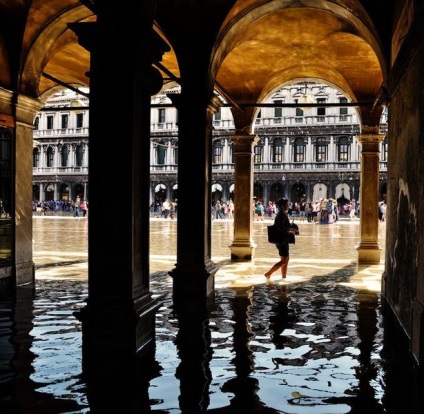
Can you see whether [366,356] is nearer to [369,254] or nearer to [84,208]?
[369,254]

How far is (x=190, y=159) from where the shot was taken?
816cm

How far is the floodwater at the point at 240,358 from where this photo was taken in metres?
3.90

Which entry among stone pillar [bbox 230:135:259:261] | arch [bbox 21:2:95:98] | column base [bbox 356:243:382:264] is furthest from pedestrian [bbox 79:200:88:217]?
Answer: arch [bbox 21:2:95:98]

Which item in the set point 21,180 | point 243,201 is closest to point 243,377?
point 21,180

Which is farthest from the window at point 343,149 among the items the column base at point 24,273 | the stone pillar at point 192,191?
the column base at point 24,273

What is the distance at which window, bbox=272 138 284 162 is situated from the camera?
48062 mm

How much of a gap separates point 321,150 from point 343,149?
75.6 inches

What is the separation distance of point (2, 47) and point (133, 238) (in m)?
5.77

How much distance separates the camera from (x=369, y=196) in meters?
12.6

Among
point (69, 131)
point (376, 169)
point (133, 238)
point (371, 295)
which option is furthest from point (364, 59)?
point (69, 131)

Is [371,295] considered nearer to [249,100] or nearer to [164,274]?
[164,274]

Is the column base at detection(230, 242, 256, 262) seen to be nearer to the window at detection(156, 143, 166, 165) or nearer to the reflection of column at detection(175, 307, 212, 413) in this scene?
the reflection of column at detection(175, 307, 212, 413)

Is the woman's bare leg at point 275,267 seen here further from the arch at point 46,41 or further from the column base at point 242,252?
the arch at point 46,41

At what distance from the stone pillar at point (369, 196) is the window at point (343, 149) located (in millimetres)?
34756
